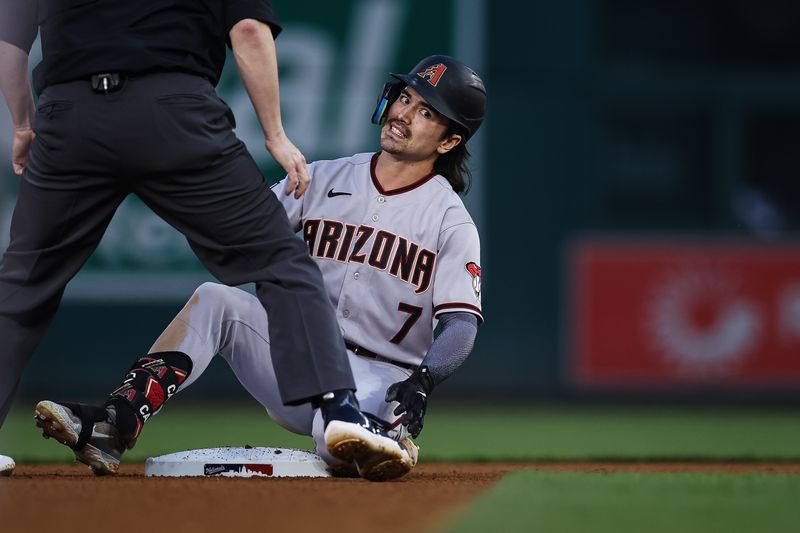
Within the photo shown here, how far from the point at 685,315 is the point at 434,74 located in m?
5.30

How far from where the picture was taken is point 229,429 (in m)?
7.07

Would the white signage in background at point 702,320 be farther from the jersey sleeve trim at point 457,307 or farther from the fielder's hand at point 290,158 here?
the fielder's hand at point 290,158

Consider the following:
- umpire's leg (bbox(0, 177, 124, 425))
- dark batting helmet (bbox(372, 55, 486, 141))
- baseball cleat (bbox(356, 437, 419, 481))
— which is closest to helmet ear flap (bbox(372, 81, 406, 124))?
dark batting helmet (bbox(372, 55, 486, 141))

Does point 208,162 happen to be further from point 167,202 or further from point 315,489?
point 315,489

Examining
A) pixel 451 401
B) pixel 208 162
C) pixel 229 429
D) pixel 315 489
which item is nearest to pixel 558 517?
pixel 315 489

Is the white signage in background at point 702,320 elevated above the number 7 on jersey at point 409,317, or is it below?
below

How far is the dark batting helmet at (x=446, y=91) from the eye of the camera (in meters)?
4.35

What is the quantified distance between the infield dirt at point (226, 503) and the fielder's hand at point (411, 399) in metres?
0.17

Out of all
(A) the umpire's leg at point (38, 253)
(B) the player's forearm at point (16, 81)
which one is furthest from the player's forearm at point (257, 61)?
(B) the player's forearm at point (16, 81)

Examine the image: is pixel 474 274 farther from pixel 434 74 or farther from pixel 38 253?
pixel 38 253

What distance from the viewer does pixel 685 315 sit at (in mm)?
9273

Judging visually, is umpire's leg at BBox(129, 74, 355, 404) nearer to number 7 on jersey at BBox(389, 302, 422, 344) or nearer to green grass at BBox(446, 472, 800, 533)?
green grass at BBox(446, 472, 800, 533)

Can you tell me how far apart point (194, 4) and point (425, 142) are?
3.61ft

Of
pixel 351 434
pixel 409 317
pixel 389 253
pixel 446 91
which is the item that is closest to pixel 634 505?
pixel 351 434
